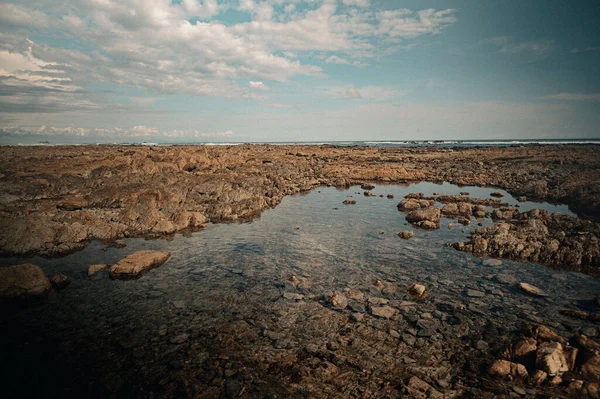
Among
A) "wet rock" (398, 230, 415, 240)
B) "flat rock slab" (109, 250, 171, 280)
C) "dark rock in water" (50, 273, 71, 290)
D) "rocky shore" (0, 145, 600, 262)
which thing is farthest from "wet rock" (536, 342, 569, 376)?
"rocky shore" (0, 145, 600, 262)

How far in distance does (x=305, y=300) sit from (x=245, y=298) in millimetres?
2578

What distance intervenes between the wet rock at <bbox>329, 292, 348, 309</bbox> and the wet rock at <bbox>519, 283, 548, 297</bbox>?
8.10 metres

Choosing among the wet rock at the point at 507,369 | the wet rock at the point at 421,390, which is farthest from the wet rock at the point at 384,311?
the wet rock at the point at 507,369

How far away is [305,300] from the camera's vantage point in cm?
1175

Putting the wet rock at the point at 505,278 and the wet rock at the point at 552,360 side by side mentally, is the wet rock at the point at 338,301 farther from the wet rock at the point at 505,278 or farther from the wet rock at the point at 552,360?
the wet rock at the point at 505,278

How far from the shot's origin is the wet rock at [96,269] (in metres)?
13.6

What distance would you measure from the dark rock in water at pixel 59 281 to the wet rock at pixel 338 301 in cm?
1193

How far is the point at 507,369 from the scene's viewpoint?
774 centimetres

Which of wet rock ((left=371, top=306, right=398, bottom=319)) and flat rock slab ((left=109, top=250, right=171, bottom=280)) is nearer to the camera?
wet rock ((left=371, top=306, right=398, bottom=319))

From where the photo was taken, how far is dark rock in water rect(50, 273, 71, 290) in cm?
1243

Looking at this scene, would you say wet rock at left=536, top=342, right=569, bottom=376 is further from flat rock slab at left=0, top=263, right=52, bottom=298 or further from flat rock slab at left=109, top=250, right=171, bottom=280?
flat rock slab at left=0, top=263, right=52, bottom=298

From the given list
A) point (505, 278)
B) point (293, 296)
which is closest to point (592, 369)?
point (505, 278)

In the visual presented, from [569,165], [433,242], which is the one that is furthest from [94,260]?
[569,165]

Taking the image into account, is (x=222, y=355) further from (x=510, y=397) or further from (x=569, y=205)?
(x=569, y=205)
